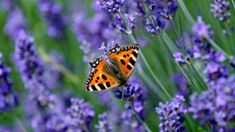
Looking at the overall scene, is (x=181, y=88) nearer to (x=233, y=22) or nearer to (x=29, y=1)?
(x=233, y=22)

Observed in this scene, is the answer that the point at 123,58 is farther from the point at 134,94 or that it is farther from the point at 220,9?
the point at 220,9

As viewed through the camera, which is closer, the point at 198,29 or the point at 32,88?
the point at 198,29

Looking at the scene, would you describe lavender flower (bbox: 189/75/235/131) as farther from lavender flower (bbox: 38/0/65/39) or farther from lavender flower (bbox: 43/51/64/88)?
lavender flower (bbox: 38/0/65/39)

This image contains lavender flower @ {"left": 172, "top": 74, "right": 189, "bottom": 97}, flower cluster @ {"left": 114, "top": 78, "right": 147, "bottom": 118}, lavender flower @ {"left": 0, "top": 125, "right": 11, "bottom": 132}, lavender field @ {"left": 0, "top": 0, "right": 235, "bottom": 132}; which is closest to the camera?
lavender field @ {"left": 0, "top": 0, "right": 235, "bottom": 132}

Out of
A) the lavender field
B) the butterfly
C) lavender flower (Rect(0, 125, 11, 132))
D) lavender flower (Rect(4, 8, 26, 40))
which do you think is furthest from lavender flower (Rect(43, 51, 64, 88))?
the butterfly

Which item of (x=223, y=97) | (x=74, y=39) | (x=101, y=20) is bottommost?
(x=223, y=97)

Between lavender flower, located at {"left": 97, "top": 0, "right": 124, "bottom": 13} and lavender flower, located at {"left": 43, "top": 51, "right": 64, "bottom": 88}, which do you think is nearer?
lavender flower, located at {"left": 97, "top": 0, "right": 124, "bottom": 13}

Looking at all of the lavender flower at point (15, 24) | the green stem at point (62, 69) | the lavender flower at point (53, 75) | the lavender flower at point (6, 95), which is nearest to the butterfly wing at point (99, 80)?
the lavender flower at point (6, 95)

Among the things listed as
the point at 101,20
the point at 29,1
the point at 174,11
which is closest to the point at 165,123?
the point at 174,11
